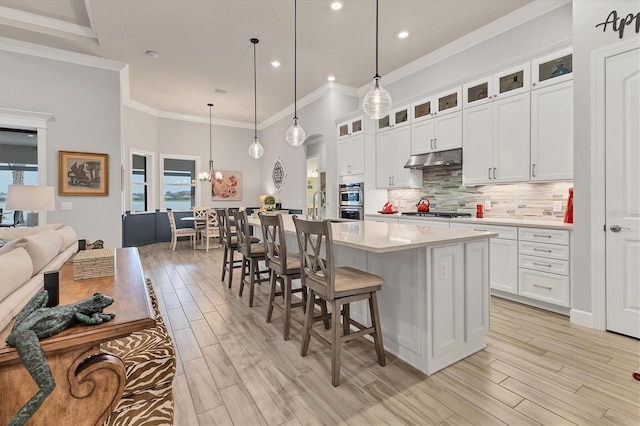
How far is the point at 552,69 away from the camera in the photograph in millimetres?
3203

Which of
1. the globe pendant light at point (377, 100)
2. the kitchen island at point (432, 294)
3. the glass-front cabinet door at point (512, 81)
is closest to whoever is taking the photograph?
the kitchen island at point (432, 294)

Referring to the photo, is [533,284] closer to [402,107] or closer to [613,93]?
[613,93]

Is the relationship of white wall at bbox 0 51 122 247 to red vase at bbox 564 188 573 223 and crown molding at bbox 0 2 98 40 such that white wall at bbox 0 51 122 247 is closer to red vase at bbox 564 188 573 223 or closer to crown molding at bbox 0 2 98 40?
crown molding at bbox 0 2 98 40

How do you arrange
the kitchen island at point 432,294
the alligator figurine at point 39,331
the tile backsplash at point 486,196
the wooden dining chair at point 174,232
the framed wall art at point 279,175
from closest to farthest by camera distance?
the alligator figurine at point 39,331 < the kitchen island at point 432,294 < the tile backsplash at point 486,196 < the wooden dining chair at point 174,232 < the framed wall art at point 279,175

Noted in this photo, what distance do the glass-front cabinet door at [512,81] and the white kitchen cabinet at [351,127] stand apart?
220 centimetres

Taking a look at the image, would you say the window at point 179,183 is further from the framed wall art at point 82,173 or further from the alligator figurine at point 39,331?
the alligator figurine at point 39,331

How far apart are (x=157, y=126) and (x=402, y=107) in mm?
6244

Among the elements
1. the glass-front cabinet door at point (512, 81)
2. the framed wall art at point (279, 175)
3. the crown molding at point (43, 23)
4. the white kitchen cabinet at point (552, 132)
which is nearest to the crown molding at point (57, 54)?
the crown molding at point (43, 23)

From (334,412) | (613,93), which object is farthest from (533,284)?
(334,412)

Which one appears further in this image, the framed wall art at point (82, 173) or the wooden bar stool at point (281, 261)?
the framed wall art at point (82, 173)

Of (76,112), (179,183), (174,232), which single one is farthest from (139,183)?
(76,112)

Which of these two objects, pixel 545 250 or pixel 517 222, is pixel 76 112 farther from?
pixel 545 250

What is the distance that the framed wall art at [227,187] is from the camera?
8.73 metres

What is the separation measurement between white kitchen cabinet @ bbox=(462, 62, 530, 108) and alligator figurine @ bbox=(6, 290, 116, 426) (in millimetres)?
4194
